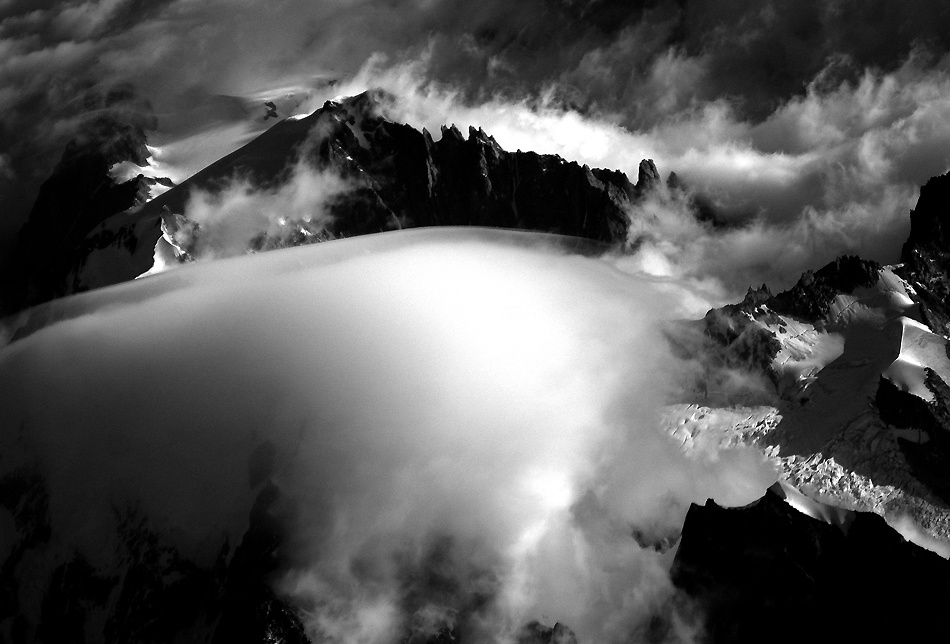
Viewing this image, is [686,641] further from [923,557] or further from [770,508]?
[923,557]

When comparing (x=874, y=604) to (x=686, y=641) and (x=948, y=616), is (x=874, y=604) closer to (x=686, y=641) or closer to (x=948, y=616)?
(x=948, y=616)

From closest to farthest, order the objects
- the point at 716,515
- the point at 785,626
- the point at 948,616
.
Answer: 1. the point at 948,616
2. the point at 785,626
3. the point at 716,515

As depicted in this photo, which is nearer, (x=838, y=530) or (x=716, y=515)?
(x=838, y=530)

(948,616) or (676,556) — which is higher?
(948,616)

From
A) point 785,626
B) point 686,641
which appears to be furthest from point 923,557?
point 686,641

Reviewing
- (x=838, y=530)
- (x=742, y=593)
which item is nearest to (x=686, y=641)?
(x=742, y=593)

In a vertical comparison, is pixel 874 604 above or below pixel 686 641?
above

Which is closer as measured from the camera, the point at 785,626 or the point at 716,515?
the point at 785,626

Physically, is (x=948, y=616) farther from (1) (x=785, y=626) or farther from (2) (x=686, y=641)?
(2) (x=686, y=641)

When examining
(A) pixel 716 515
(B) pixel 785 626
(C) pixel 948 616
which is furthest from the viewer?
(A) pixel 716 515
